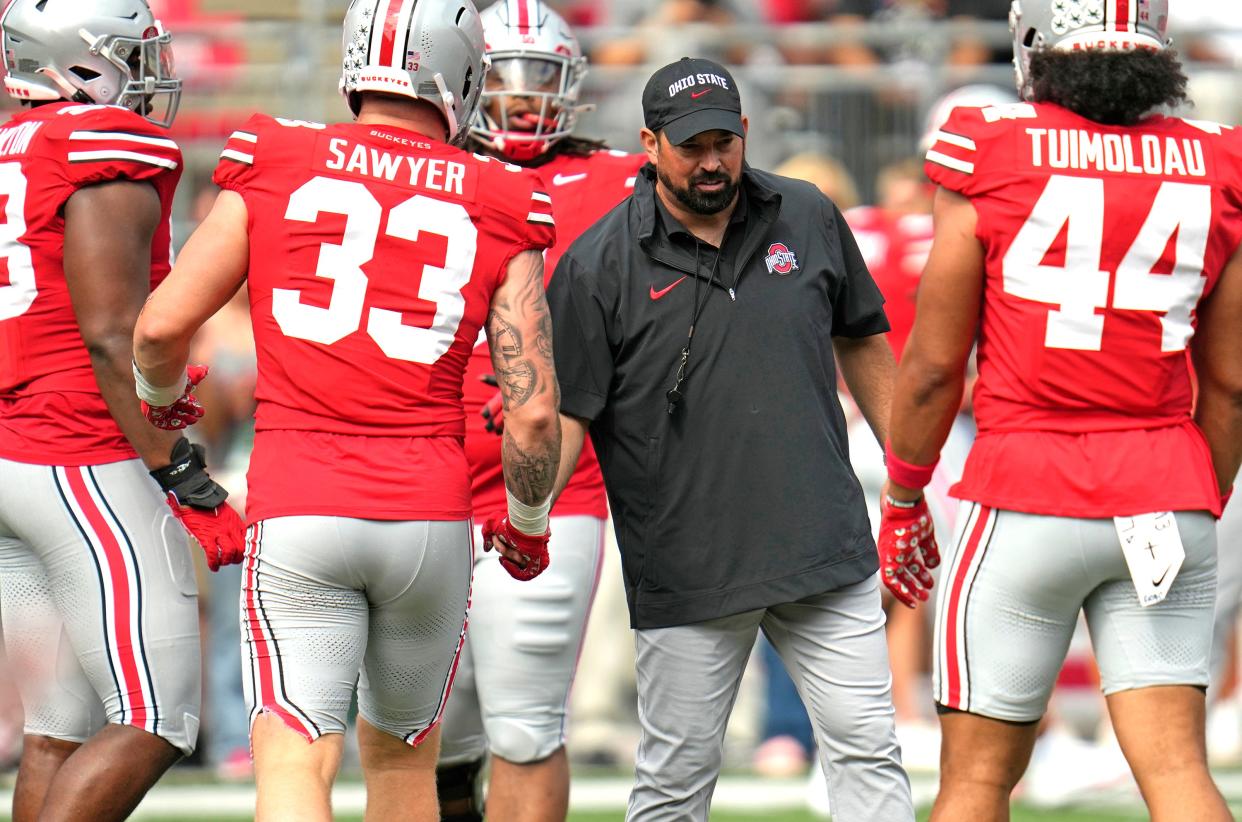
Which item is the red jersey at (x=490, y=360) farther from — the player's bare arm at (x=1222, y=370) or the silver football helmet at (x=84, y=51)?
the player's bare arm at (x=1222, y=370)

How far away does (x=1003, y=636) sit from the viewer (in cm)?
420

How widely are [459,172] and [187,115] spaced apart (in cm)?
533

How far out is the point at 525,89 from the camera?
5.42 meters

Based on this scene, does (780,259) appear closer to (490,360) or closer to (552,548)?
(490,360)

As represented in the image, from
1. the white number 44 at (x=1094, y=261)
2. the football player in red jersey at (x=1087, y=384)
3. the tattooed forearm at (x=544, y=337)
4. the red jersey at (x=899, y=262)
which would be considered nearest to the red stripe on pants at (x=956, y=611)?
the football player in red jersey at (x=1087, y=384)

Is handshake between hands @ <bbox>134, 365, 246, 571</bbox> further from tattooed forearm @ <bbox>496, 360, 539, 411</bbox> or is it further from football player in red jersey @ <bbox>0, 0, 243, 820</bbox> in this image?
tattooed forearm @ <bbox>496, 360, 539, 411</bbox>

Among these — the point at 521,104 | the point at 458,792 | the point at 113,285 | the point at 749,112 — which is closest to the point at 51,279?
the point at 113,285

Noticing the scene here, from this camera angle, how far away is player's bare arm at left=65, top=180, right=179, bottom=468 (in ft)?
14.8

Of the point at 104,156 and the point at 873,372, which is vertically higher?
the point at 104,156

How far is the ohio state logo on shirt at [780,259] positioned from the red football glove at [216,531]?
1419 millimetres

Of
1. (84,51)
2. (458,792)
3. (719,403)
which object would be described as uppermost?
(84,51)

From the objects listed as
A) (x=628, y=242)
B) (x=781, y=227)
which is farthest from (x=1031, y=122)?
(x=628, y=242)

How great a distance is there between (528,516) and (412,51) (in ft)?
3.59

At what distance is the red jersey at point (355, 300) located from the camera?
4.08 metres
